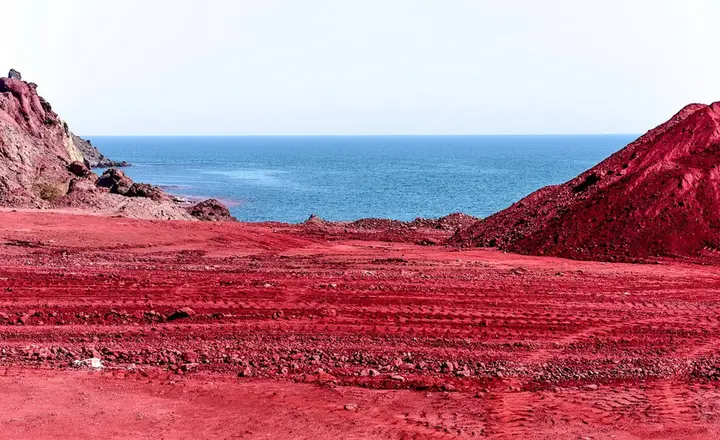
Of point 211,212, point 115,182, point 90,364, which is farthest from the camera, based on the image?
point 211,212

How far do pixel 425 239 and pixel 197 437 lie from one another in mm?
23874

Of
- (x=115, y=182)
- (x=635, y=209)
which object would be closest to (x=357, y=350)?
(x=635, y=209)

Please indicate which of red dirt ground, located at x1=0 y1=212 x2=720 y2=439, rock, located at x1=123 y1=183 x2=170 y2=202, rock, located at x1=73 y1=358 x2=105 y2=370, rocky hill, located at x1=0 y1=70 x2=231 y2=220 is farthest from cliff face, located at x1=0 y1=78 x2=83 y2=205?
rock, located at x1=73 y1=358 x2=105 y2=370

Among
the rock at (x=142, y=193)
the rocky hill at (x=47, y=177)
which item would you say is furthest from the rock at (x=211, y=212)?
the rock at (x=142, y=193)

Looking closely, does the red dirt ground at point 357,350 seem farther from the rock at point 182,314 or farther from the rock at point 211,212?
the rock at point 211,212

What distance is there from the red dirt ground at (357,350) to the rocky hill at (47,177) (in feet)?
54.6

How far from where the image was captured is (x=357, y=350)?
13.6 metres

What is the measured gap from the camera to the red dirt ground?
34.6 feet

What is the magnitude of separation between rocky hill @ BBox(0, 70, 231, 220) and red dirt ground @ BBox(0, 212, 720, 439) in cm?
1663

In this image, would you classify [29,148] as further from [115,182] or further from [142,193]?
[142,193]

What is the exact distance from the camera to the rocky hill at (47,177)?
3881 cm

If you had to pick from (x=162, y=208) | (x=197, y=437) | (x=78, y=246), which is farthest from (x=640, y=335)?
(x=162, y=208)

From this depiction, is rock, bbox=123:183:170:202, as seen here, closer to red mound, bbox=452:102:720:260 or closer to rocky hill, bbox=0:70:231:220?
rocky hill, bbox=0:70:231:220

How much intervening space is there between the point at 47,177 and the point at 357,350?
33.0 metres
